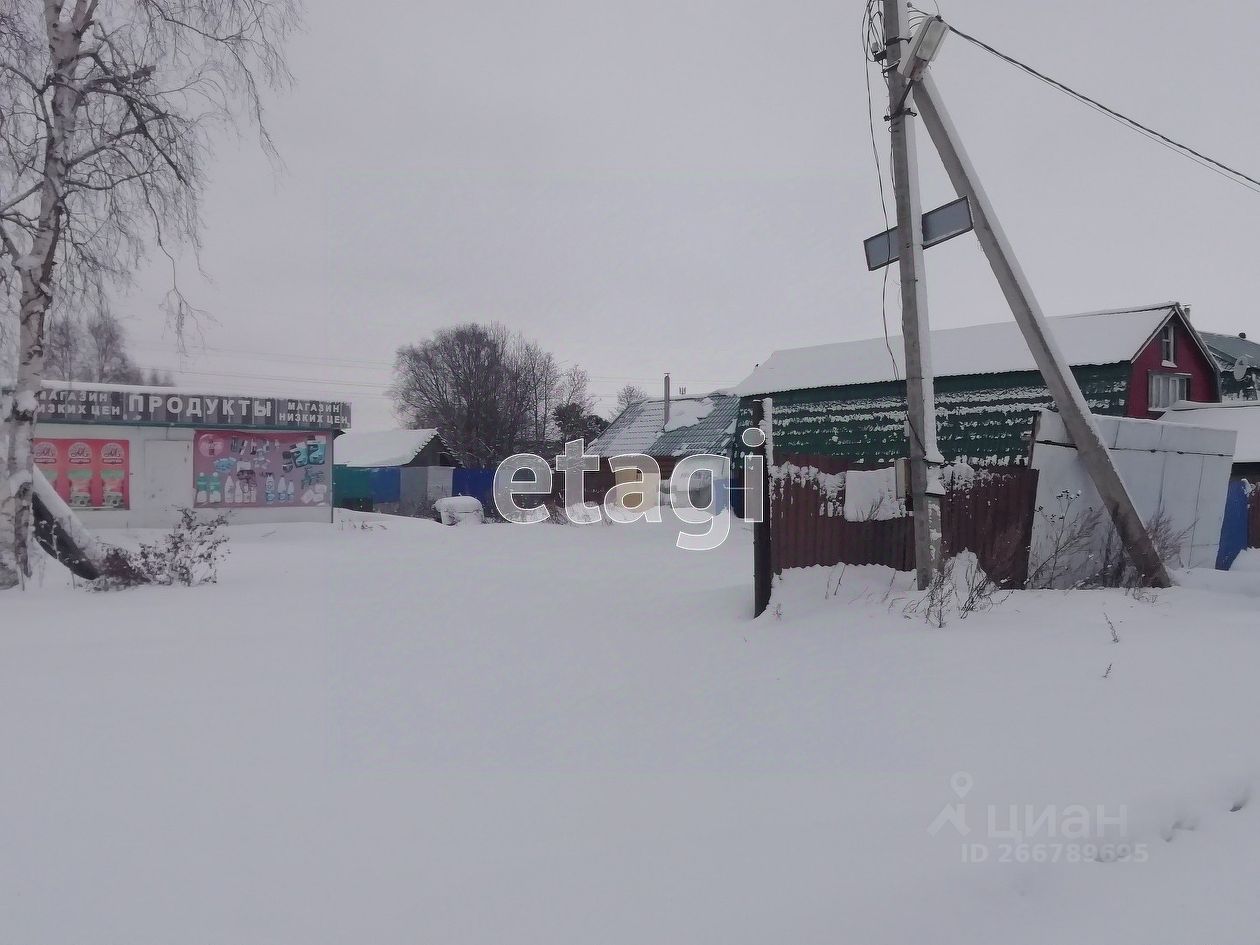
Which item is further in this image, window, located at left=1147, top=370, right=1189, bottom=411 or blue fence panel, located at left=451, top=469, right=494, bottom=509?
blue fence panel, located at left=451, top=469, right=494, bottom=509

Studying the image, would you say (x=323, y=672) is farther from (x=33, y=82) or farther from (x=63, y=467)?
(x=63, y=467)

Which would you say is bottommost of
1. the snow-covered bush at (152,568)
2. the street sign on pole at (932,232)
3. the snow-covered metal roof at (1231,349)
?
the snow-covered bush at (152,568)

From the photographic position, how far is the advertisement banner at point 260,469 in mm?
20281

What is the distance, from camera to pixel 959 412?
18.6 m

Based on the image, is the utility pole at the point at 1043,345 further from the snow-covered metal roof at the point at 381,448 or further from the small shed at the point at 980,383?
the snow-covered metal roof at the point at 381,448

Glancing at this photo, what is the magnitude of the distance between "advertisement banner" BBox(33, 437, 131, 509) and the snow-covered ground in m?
12.6

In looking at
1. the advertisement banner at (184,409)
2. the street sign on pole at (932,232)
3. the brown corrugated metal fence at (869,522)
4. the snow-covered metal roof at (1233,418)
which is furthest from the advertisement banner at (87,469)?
the snow-covered metal roof at (1233,418)

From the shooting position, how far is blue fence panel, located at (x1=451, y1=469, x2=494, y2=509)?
36.8 m

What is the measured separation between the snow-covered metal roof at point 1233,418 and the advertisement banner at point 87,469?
2451 cm

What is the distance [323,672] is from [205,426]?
15994 mm

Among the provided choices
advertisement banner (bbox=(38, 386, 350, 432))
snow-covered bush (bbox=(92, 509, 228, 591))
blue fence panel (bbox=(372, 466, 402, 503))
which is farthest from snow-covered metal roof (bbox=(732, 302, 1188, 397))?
blue fence panel (bbox=(372, 466, 402, 503))

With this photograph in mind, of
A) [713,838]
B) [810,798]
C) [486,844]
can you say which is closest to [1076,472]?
[810,798]

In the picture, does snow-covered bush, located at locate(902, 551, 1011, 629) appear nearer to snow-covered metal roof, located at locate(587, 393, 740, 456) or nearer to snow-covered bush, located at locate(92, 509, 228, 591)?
snow-covered bush, located at locate(92, 509, 228, 591)

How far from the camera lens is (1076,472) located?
26.9 ft
